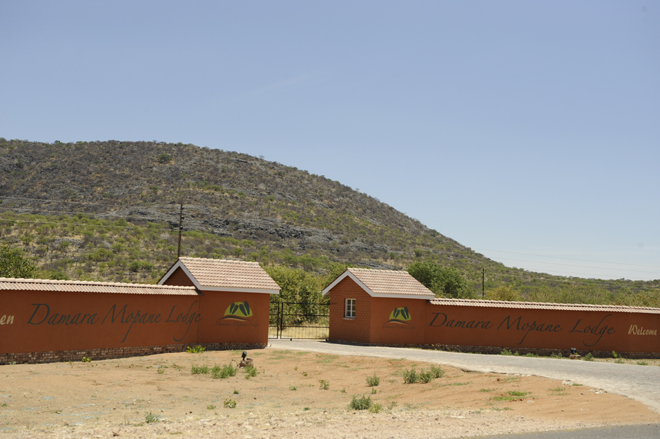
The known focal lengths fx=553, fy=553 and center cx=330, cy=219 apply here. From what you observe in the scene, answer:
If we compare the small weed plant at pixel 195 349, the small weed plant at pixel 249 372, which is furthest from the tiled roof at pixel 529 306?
the small weed plant at pixel 249 372

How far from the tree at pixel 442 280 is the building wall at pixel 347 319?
16134 mm

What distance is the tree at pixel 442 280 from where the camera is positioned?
46.0 meters

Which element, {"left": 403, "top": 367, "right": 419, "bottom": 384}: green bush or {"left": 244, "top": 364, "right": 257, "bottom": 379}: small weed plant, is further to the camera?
{"left": 244, "top": 364, "right": 257, "bottom": 379}: small weed plant

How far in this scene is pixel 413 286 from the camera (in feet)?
100

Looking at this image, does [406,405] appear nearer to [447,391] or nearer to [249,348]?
[447,391]

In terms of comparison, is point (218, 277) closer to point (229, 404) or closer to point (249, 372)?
point (249, 372)

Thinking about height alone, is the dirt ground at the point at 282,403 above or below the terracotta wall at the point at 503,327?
below

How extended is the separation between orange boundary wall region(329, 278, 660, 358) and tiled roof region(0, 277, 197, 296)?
10581 mm

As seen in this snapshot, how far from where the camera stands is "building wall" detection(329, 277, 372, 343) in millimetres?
29531

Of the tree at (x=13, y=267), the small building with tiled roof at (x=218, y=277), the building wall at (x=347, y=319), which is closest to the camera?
the small building with tiled roof at (x=218, y=277)

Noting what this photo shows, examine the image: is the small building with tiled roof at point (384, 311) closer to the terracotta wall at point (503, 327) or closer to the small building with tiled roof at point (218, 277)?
the terracotta wall at point (503, 327)

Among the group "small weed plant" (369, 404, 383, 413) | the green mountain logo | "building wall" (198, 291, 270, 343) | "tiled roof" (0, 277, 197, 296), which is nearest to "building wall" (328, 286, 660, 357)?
"building wall" (198, 291, 270, 343)

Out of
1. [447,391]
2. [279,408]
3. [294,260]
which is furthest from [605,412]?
[294,260]

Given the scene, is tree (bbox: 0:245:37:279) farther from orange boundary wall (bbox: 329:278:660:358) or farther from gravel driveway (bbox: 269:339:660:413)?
orange boundary wall (bbox: 329:278:660:358)
